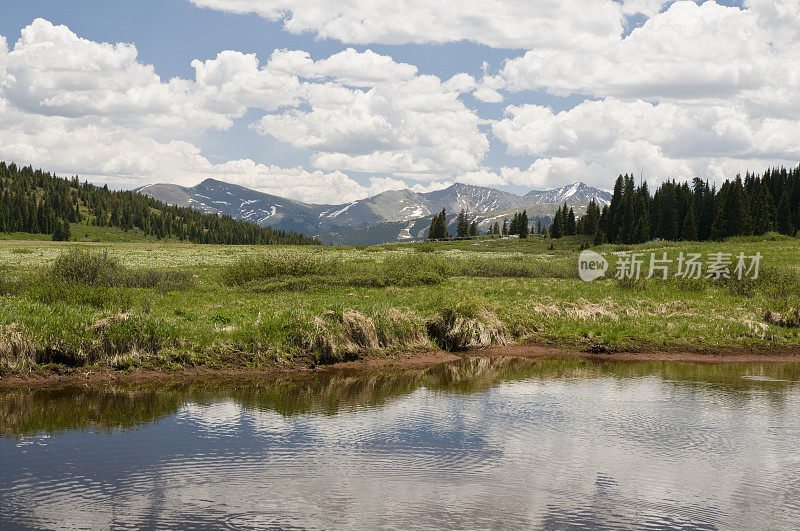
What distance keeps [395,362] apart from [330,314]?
3166 millimetres

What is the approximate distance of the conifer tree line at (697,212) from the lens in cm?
12194

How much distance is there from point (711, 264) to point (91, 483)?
41.9 metres

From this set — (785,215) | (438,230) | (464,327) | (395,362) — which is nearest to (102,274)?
(395,362)

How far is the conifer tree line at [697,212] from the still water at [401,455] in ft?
381

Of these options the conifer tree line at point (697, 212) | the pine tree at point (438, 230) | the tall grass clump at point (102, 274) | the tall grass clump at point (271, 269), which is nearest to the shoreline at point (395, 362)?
the tall grass clump at point (102, 274)

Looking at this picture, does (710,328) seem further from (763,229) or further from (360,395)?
(763,229)

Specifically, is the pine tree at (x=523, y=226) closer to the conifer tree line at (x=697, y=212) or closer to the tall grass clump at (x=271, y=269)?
the conifer tree line at (x=697, y=212)

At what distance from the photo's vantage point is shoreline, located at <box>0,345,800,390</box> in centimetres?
1887

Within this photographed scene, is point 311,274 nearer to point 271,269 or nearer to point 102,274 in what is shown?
point 271,269

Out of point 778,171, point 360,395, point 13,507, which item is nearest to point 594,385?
point 360,395

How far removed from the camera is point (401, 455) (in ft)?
44.2

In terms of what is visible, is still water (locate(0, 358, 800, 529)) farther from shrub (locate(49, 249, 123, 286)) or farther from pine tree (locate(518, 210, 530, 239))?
pine tree (locate(518, 210, 530, 239))

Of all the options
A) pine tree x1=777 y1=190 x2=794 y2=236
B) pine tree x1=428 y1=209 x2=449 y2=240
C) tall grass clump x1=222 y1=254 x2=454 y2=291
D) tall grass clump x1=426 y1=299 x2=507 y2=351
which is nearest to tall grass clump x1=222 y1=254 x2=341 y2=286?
tall grass clump x1=222 y1=254 x2=454 y2=291

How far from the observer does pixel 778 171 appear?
513ft
